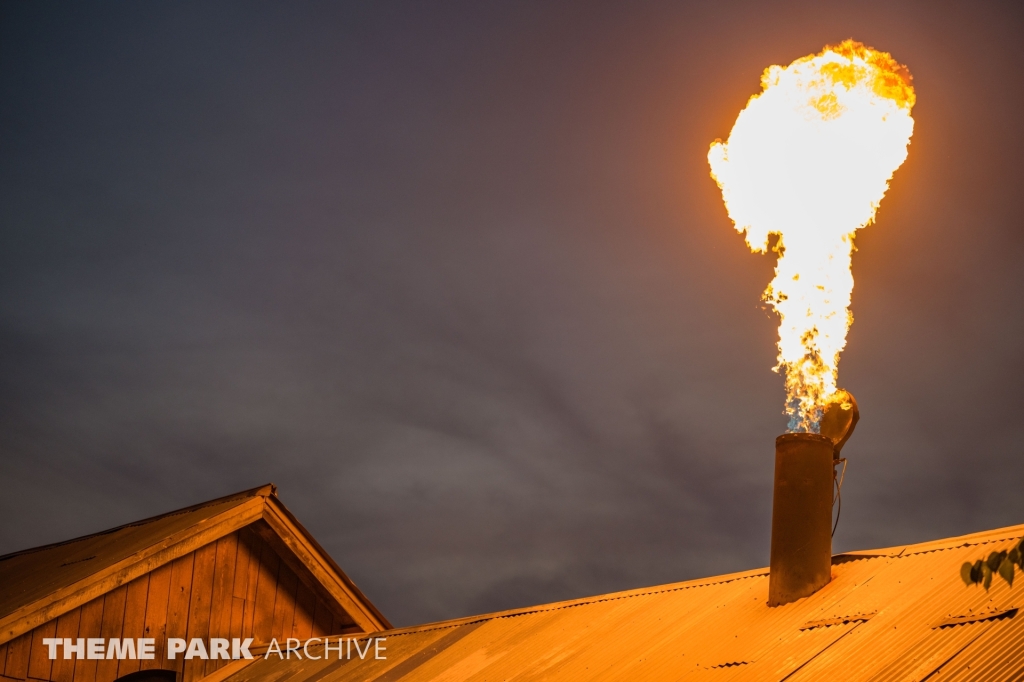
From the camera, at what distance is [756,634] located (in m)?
7.80

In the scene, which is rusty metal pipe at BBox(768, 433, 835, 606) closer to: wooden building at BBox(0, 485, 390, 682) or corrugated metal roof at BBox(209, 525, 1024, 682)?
corrugated metal roof at BBox(209, 525, 1024, 682)

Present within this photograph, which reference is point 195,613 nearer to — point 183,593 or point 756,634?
point 183,593

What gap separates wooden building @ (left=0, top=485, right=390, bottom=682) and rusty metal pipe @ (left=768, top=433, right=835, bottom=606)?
8578 millimetres

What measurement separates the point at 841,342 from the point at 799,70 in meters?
2.95

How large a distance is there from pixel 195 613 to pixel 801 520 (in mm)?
9090

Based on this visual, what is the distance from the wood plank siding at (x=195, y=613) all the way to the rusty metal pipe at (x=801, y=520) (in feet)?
28.3

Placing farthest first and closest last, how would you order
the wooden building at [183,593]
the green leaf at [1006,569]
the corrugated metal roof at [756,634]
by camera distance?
1. the wooden building at [183,593]
2. the corrugated metal roof at [756,634]
3. the green leaf at [1006,569]

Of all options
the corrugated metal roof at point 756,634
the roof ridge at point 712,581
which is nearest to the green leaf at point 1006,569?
the corrugated metal roof at point 756,634

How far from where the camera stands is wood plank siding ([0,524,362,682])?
12.2 m

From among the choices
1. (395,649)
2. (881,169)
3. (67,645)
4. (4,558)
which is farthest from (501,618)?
(4,558)

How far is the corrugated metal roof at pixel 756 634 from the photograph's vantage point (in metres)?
6.24

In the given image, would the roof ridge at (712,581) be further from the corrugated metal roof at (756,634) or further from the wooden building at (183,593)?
the wooden building at (183,593)

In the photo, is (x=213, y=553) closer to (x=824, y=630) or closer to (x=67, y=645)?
(x=67, y=645)

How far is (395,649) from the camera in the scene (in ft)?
38.9
